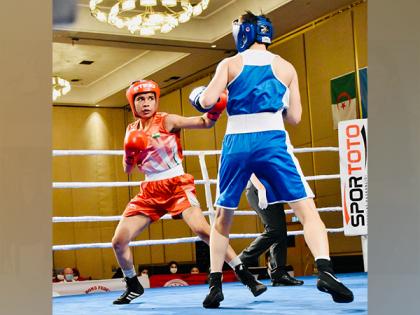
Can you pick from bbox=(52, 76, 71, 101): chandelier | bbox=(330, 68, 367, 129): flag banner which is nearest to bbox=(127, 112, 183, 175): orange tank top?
bbox=(330, 68, 367, 129): flag banner

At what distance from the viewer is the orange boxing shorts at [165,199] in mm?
2789

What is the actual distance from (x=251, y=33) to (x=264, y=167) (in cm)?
47

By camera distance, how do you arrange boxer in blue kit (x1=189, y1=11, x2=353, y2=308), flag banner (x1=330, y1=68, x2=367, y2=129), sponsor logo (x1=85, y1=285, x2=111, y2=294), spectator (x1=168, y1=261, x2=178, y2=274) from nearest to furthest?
boxer in blue kit (x1=189, y1=11, x2=353, y2=308) → sponsor logo (x1=85, y1=285, x2=111, y2=294) → flag banner (x1=330, y1=68, x2=367, y2=129) → spectator (x1=168, y1=261, x2=178, y2=274)

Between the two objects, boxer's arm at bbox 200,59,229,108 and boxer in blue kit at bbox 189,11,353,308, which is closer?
boxer in blue kit at bbox 189,11,353,308

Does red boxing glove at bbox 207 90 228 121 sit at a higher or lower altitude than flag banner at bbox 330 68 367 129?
lower

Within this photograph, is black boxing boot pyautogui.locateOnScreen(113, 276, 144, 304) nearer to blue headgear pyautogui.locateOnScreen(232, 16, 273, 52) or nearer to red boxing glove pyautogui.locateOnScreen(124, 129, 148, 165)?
red boxing glove pyautogui.locateOnScreen(124, 129, 148, 165)

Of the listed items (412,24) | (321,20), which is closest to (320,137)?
(321,20)

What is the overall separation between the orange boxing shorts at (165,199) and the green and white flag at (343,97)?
3837mm

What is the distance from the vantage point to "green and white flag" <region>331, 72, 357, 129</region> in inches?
251

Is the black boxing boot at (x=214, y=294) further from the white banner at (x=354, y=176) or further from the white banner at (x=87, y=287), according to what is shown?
the white banner at (x=87, y=287)

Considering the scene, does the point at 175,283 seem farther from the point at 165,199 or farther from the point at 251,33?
the point at 251,33

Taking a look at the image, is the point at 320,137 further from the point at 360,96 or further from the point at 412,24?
the point at 412,24

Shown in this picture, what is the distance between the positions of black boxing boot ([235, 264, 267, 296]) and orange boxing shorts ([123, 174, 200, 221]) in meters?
0.39

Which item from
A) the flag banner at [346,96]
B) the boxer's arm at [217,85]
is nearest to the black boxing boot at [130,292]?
the boxer's arm at [217,85]
